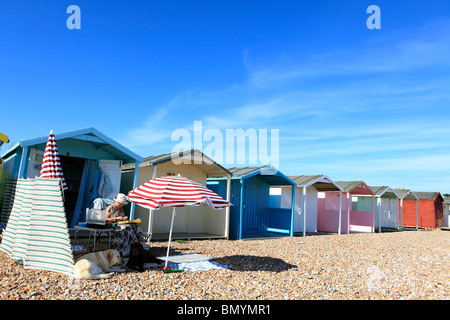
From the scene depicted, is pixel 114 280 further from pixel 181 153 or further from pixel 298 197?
pixel 298 197

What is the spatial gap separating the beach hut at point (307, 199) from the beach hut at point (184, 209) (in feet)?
11.4

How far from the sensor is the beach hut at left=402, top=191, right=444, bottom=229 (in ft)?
79.8

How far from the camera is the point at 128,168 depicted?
10344 mm

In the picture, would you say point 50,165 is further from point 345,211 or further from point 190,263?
point 345,211

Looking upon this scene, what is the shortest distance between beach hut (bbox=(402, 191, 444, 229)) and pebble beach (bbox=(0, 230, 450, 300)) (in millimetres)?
17707

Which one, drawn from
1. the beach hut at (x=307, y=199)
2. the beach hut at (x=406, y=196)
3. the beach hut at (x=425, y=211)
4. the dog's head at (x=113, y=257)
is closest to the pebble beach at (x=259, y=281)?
the dog's head at (x=113, y=257)

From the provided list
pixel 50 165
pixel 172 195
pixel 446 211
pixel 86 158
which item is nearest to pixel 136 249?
pixel 172 195

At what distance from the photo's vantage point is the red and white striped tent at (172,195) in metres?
5.70

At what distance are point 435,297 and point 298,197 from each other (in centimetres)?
1025

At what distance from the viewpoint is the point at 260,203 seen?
47.3ft

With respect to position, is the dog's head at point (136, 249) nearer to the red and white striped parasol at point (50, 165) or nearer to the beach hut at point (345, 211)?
the red and white striped parasol at point (50, 165)
